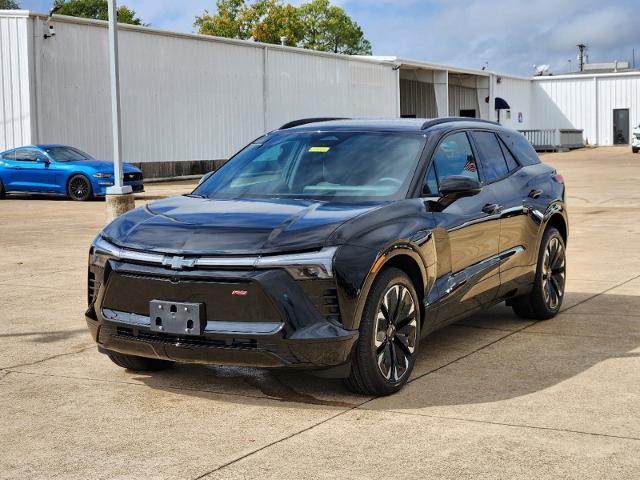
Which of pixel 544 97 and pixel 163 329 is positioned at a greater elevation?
pixel 544 97

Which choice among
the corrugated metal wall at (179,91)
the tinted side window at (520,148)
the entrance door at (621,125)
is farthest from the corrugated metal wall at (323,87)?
the tinted side window at (520,148)

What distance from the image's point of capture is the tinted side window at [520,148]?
8426 mm

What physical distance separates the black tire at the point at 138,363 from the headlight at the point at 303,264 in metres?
1.40

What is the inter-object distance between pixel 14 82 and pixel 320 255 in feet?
87.7

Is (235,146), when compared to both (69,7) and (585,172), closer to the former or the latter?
(585,172)

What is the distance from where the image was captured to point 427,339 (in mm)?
7758

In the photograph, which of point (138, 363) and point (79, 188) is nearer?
point (138, 363)

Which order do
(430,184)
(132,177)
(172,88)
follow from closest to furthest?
1. (430,184)
2. (132,177)
3. (172,88)

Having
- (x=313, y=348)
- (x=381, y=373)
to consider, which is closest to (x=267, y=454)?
(x=313, y=348)

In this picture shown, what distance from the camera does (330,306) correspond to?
220 inches

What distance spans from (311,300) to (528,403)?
140cm

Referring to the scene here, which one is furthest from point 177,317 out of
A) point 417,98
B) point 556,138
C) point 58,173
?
point 556,138

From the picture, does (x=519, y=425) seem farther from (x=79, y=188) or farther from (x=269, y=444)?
(x=79, y=188)

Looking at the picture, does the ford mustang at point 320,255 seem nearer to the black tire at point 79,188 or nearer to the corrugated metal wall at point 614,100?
the black tire at point 79,188
